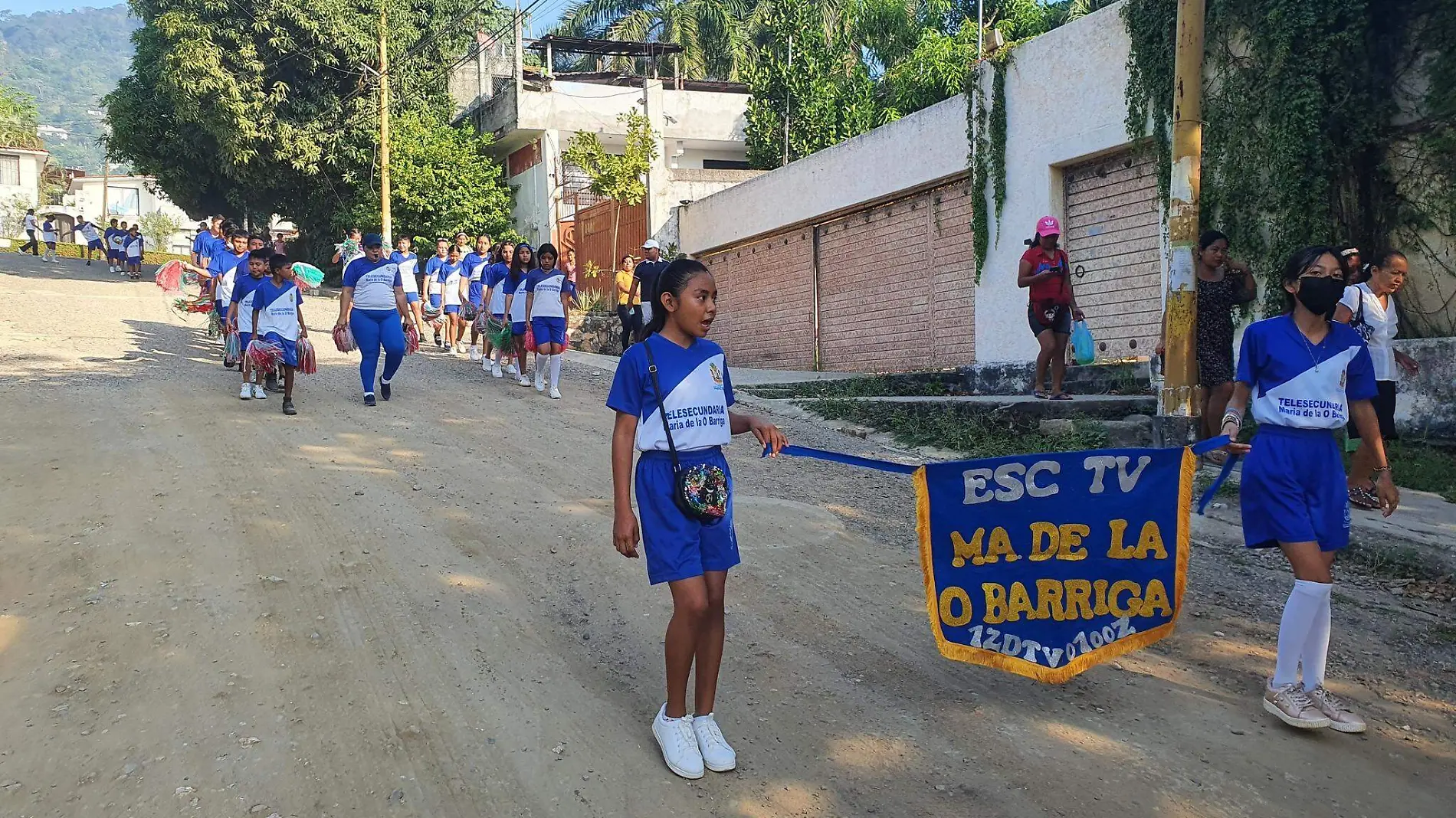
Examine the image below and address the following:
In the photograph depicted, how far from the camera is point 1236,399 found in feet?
13.7

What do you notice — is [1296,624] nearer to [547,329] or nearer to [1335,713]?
[1335,713]

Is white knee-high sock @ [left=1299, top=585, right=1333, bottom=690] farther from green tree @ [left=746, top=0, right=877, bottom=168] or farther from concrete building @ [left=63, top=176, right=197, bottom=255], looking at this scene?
concrete building @ [left=63, top=176, right=197, bottom=255]

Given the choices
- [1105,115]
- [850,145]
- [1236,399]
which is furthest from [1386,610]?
[850,145]

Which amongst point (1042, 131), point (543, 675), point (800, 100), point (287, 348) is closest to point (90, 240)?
point (800, 100)

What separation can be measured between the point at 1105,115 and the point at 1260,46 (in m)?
1.88

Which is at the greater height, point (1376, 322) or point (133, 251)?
point (133, 251)

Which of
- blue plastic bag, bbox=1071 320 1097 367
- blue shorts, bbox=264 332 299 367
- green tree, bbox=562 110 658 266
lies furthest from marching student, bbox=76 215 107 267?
blue plastic bag, bbox=1071 320 1097 367

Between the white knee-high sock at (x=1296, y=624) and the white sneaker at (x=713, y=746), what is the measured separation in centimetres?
218

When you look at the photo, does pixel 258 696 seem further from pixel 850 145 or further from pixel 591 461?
pixel 850 145

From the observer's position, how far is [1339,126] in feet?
29.7

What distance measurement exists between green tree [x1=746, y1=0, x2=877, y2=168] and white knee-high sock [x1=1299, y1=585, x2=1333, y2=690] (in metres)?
22.8

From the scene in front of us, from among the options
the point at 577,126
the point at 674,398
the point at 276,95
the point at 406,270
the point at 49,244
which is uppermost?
the point at 276,95

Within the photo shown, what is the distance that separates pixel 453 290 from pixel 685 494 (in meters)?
13.7

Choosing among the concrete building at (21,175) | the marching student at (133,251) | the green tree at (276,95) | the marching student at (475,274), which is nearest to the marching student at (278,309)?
the marching student at (475,274)
